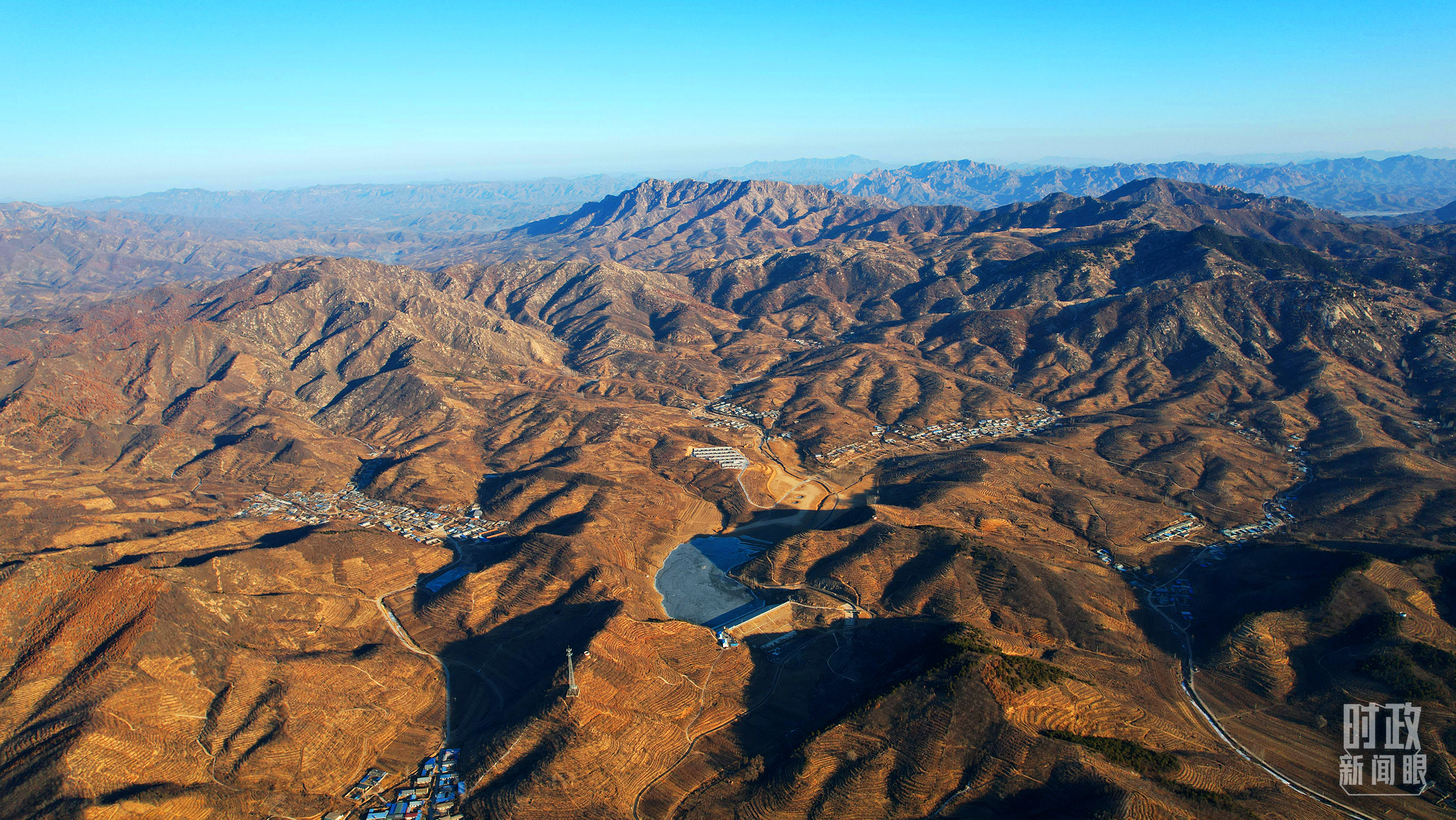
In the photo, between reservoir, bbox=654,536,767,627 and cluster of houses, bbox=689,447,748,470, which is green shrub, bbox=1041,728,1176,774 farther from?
cluster of houses, bbox=689,447,748,470

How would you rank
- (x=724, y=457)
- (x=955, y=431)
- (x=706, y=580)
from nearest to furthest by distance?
(x=706, y=580) < (x=724, y=457) < (x=955, y=431)

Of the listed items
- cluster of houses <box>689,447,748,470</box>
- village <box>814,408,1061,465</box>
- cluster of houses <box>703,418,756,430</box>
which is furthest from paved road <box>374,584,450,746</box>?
village <box>814,408,1061,465</box>

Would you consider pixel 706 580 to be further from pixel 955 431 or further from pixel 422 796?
pixel 955 431

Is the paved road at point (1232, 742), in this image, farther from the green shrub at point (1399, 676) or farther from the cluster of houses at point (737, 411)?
the cluster of houses at point (737, 411)

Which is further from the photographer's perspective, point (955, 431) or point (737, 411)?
point (737, 411)

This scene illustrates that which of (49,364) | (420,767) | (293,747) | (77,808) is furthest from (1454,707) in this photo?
(49,364)

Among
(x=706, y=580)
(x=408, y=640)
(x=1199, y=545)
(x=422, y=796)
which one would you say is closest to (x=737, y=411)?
(x=706, y=580)
